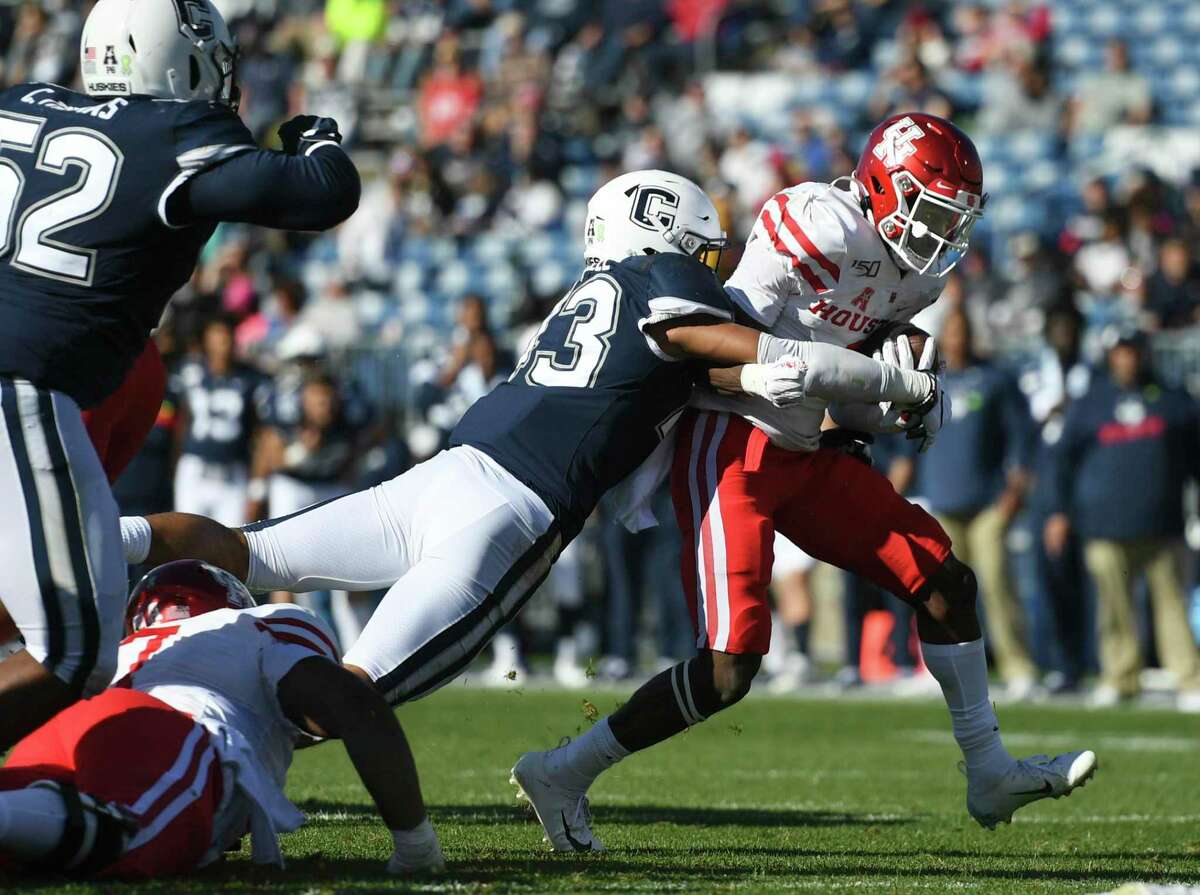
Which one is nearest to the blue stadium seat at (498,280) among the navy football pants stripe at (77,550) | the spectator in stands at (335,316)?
the spectator in stands at (335,316)

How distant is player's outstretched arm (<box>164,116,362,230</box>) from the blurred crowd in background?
243 centimetres

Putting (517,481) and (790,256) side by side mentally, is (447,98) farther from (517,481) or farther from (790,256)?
(517,481)

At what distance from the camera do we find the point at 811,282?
4.95 meters

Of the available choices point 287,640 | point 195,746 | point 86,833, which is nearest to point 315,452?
point 287,640

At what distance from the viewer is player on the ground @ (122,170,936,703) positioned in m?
4.38

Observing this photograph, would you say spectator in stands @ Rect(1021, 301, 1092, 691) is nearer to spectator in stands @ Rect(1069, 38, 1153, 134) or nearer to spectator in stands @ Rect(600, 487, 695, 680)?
spectator in stands @ Rect(600, 487, 695, 680)

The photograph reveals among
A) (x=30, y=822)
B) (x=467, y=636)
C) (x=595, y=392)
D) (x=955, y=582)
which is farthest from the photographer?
(x=955, y=582)

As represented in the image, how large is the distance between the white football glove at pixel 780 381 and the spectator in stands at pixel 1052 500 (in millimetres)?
6653

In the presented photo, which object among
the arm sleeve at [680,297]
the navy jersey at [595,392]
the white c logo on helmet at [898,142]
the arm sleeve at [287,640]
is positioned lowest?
the arm sleeve at [287,640]

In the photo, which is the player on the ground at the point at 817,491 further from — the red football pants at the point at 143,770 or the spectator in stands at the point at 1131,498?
the spectator in stands at the point at 1131,498

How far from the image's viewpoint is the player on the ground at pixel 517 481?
14.4 ft

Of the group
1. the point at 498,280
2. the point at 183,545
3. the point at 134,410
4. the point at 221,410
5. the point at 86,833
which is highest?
the point at 134,410

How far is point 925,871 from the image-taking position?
179 inches

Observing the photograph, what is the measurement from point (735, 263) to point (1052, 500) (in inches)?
167
